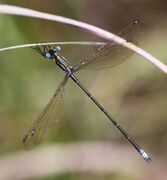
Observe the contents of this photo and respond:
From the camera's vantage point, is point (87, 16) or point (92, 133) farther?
point (87, 16)

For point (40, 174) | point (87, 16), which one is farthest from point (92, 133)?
point (87, 16)

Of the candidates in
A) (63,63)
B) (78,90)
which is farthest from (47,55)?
(78,90)

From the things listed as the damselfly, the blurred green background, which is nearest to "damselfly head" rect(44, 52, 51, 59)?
the damselfly

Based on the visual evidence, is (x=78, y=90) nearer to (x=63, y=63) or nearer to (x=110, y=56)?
(x=63, y=63)

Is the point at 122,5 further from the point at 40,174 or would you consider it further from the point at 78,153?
the point at 40,174

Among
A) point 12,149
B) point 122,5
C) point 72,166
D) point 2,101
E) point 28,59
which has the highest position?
point 122,5

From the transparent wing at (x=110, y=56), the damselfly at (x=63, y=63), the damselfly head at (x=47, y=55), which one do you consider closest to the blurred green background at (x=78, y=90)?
the damselfly at (x=63, y=63)

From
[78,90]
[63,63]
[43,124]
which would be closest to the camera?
[43,124]

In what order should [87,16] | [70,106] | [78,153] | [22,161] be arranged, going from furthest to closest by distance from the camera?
[87,16]
[70,106]
[78,153]
[22,161]
